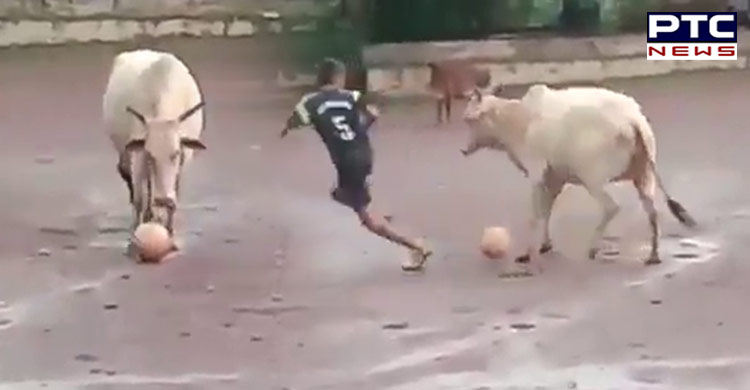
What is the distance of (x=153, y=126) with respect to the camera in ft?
13.0

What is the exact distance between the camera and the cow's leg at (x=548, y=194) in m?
4.00

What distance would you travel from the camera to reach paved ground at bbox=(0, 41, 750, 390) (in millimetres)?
3240

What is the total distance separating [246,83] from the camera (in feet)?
26.4

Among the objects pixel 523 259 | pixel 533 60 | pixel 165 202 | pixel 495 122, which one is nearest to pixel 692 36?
pixel 533 60

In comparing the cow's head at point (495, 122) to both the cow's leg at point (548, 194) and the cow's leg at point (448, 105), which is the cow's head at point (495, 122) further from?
the cow's leg at point (448, 105)

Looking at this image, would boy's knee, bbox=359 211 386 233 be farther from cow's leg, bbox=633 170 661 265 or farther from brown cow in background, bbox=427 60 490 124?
brown cow in background, bbox=427 60 490 124

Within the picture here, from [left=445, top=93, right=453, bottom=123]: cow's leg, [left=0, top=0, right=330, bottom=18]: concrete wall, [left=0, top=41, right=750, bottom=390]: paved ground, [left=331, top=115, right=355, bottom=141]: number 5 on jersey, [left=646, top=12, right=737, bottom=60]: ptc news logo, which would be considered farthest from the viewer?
[left=0, top=0, right=330, bottom=18]: concrete wall

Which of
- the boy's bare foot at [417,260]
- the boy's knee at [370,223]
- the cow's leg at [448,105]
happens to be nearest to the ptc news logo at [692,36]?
the cow's leg at [448,105]

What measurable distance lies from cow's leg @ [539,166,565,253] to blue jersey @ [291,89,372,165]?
502mm

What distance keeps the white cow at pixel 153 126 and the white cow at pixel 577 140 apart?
81 cm

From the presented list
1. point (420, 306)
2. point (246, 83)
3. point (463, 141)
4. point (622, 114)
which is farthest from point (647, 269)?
point (246, 83)

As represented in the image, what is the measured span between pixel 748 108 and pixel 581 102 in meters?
3.47

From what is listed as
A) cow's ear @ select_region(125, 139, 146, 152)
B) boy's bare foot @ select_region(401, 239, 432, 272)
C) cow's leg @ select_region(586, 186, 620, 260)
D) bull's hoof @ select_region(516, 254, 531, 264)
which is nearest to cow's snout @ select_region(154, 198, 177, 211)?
cow's ear @ select_region(125, 139, 146, 152)

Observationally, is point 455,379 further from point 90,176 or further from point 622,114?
point 90,176
